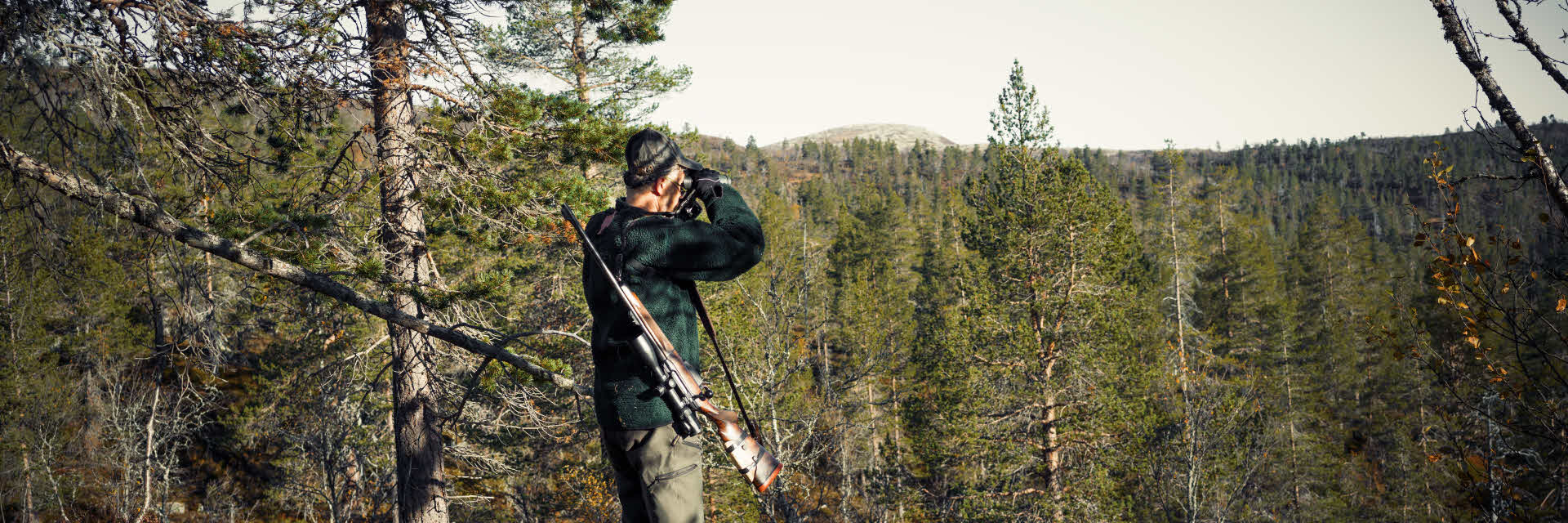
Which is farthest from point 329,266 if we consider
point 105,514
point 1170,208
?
point 1170,208

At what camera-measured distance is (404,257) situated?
664 cm

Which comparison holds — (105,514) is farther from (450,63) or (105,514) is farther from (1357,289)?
(1357,289)

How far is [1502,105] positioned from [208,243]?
6.30 metres

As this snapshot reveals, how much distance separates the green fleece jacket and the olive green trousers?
5 cm

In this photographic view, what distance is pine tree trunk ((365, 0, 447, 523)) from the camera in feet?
20.9

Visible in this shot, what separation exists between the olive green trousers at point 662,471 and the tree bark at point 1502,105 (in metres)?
4.33

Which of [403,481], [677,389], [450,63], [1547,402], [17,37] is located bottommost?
[403,481]

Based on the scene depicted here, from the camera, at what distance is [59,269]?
12.1 feet

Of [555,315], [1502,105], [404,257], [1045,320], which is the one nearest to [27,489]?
[555,315]

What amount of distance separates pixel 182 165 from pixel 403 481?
343 cm

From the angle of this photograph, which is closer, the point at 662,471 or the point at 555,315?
the point at 662,471

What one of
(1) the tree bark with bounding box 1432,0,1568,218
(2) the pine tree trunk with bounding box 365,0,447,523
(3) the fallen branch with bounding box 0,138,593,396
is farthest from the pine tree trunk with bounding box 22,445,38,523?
(1) the tree bark with bounding box 1432,0,1568,218

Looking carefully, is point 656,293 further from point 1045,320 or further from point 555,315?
point 1045,320

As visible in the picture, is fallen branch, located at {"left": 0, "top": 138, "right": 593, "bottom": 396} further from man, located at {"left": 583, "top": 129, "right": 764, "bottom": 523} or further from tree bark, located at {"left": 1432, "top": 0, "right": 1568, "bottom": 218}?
tree bark, located at {"left": 1432, "top": 0, "right": 1568, "bottom": 218}
